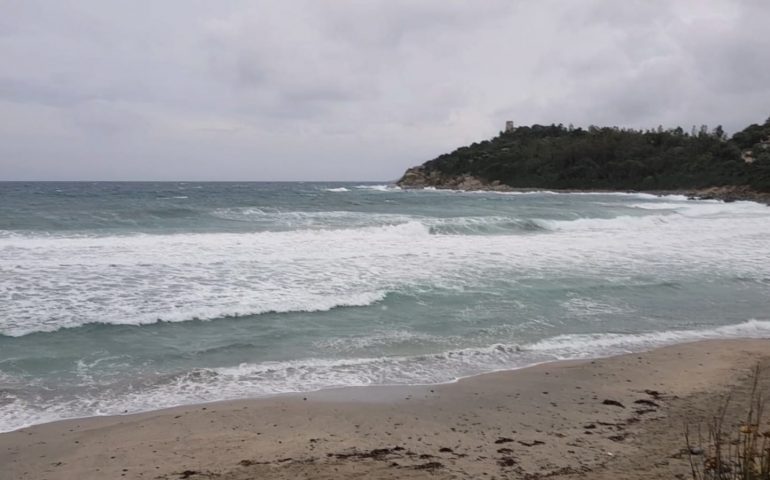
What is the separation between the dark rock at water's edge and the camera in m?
58.2

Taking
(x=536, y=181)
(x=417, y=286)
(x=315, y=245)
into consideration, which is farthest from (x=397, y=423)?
(x=536, y=181)

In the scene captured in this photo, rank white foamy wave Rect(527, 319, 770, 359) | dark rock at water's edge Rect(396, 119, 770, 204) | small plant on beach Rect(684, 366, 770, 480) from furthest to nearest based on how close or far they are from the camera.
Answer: dark rock at water's edge Rect(396, 119, 770, 204)
white foamy wave Rect(527, 319, 770, 359)
small plant on beach Rect(684, 366, 770, 480)

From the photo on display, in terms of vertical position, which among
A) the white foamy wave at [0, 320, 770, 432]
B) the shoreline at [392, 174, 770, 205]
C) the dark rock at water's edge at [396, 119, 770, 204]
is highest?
the dark rock at water's edge at [396, 119, 770, 204]

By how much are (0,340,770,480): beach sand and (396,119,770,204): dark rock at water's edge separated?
4474 cm

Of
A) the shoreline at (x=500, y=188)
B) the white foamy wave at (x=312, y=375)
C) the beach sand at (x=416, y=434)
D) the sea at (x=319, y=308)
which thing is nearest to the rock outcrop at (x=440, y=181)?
the shoreline at (x=500, y=188)

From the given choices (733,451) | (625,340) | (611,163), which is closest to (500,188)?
(611,163)

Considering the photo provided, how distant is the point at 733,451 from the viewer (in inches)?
177

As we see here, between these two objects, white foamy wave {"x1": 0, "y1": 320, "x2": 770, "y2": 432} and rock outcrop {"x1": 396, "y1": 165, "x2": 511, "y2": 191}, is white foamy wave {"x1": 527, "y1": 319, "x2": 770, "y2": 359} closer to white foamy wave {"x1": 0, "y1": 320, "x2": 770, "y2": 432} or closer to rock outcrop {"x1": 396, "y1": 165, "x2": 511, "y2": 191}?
white foamy wave {"x1": 0, "y1": 320, "x2": 770, "y2": 432}

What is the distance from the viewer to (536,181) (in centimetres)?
8194

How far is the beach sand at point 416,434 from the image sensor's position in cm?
449

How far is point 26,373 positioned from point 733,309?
11.0m

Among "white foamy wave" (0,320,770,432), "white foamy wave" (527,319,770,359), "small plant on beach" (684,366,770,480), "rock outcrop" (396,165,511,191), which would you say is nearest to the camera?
"small plant on beach" (684,366,770,480)

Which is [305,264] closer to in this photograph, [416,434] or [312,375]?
[312,375]

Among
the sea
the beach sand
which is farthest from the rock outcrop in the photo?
the beach sand
